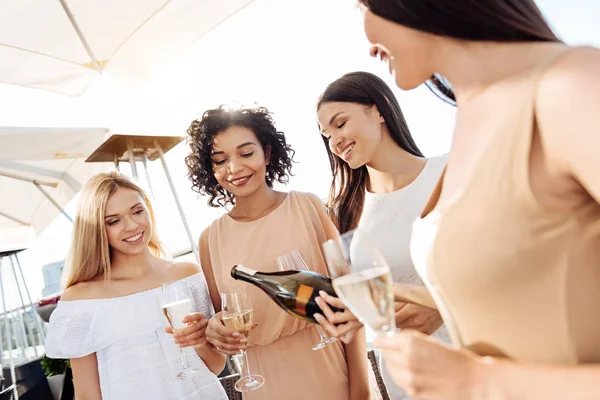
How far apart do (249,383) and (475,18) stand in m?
1.32

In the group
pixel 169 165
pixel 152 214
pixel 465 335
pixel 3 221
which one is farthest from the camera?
pixel 3 221

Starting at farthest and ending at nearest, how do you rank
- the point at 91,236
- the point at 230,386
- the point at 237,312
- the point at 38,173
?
the point at 38,173 → the point at 230,386 → the point at 91,236 → the point at 237,312

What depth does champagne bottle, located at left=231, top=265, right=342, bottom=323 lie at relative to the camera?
55.5 inches

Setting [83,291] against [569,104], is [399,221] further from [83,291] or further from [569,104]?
[83,291]

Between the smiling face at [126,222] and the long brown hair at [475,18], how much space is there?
5.62 feet

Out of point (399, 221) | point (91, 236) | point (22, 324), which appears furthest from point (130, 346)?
point (22, 324)

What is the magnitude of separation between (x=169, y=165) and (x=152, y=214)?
2332mm

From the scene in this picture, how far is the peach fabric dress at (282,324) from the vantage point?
1627mm

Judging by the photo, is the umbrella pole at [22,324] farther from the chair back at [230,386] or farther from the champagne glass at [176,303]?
the champagne glass at [176,303]

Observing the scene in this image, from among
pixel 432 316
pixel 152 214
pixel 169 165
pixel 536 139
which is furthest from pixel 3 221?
pixel 536 139

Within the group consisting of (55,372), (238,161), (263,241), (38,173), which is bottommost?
(55,372)

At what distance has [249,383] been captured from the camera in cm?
149

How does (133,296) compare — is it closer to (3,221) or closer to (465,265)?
(465,265)

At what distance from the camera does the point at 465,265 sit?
0.60 m
